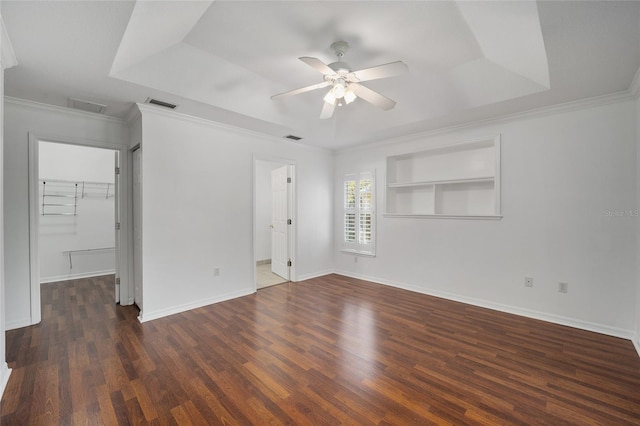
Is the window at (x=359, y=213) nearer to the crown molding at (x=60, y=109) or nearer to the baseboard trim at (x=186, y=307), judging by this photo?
the baseboard trim at (x=186, y=307)

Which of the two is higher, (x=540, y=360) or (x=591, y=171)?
(x=591, y=171)

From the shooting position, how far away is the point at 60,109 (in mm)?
3289

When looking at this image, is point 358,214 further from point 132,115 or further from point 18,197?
point 18,197

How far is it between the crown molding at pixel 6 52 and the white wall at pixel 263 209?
15.4ft

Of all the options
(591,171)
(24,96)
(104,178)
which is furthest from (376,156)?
(104,178)

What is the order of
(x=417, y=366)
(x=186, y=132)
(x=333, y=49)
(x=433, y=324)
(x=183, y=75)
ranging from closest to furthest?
1. (x=417, y=366)
2. (x=333, y=49)
3. (x=183, y=75)
4. (x=433, y=324)
5. (x=186, y=132)

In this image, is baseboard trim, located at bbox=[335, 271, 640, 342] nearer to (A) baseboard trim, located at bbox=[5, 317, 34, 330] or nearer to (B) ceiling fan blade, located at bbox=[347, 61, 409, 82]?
(B) ceiling fan blade, located at bbox=[347, 61, 409, 82]

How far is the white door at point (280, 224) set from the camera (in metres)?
5.19

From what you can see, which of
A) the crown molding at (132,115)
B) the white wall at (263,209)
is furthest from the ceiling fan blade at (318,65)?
the white wall at (263,209)

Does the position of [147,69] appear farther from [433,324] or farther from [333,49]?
[433,324]

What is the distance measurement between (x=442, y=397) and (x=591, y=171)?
300cm

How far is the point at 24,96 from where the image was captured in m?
2.99

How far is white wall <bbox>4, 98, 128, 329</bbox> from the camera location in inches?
120

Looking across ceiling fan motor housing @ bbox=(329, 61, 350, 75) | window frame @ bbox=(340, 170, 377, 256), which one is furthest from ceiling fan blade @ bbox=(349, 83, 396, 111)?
window frame @ bbox=(340, 170, 377, 256)
